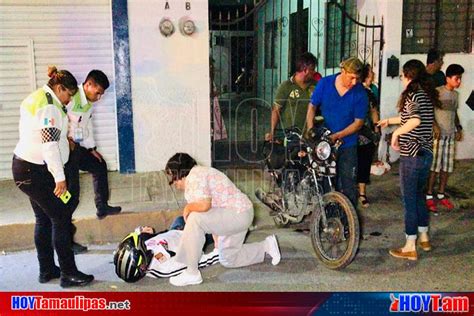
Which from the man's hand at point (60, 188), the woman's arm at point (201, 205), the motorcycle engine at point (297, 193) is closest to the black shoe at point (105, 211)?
the man's hand at point (60, 188)

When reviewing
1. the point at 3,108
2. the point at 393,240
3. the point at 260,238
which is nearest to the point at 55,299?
the point at 260,238

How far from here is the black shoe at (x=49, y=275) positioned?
13.9ft

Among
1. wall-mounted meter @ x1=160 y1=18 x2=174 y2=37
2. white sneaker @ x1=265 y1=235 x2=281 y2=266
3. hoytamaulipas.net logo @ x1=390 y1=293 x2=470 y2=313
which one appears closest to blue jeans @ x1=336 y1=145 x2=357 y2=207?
white sneaker @ x1=265 y1=235 x2=281 y2=266

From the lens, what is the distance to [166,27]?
669 cm

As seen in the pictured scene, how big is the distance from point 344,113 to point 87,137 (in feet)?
8.31

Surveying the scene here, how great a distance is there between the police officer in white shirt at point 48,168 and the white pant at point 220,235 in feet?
2.81

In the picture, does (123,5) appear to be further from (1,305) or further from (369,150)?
(1,305)

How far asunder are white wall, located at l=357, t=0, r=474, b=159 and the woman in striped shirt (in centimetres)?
327

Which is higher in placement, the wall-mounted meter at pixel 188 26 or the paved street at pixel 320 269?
the wall-mounted meter at pixel 188 26

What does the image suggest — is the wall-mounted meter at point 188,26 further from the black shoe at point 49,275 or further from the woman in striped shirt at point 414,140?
the black shoe at point 49,275

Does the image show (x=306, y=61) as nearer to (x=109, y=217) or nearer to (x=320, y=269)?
(x=320, y=269)

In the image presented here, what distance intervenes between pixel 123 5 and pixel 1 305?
13.4 feet

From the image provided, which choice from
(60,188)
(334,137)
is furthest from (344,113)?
(60,188)

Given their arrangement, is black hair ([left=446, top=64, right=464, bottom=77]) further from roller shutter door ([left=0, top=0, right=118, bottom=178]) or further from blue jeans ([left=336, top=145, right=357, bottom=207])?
roller shutter door ([left=0, top=0, right=118, bottom=178])
